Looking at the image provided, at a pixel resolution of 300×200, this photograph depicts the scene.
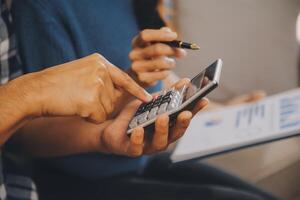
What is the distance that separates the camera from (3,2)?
50 cm

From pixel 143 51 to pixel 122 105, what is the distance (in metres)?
0.07

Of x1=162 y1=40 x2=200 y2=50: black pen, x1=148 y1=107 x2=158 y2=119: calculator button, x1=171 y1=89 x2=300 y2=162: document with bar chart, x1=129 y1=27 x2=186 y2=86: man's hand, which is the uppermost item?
x1=162 y1=40 x2=200 y2=50: black pen

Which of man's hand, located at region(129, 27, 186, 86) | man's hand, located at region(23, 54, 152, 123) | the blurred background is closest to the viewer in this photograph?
man's hand, located at region(23, 54, 152, 123)

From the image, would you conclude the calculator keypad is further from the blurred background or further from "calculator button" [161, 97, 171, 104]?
the blurred background

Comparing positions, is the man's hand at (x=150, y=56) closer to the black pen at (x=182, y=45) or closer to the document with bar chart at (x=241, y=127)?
the black pen at (x=182, y=45)

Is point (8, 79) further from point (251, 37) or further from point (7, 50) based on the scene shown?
point (251, 37)

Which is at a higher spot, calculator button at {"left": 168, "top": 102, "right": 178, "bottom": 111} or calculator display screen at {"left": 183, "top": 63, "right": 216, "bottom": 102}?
calculator display screen at {"left": 183, "top": 63, "right": 216, "bottom": 102}

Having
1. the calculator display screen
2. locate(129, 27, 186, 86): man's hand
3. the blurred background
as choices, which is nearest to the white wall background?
the blurred background

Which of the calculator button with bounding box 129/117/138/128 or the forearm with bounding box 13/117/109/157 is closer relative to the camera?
the calculator button with bounding box 129/117/138/128

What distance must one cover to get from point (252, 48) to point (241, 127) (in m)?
0.37

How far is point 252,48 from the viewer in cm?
96

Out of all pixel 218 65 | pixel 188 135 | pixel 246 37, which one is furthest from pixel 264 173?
pixel 218 65

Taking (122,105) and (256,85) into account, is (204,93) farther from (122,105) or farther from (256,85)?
(256,85)

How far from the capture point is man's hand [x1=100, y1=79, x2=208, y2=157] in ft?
1.36
